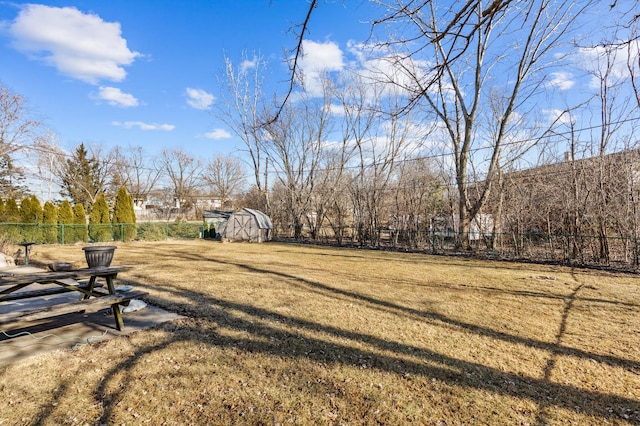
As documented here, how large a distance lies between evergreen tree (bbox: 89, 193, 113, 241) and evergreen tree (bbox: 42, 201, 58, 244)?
58.1 inches

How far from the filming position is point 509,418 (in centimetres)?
221

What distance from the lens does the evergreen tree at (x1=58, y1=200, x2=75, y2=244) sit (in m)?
14.9

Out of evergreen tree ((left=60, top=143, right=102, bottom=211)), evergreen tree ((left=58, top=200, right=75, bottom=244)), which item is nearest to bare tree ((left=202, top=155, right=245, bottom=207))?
evergreen tree ((left=60, top=143, right=102, bottom=211))

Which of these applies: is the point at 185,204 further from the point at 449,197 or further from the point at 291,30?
the point at 291,30

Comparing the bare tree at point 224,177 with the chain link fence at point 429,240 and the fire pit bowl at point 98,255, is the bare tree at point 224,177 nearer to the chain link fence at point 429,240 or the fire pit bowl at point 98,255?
the chain link fence at point 429,240

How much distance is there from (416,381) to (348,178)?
55.5 ft

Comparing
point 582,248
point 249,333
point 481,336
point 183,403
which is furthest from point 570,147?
point 183,403

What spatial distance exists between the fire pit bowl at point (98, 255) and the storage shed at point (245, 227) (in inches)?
572

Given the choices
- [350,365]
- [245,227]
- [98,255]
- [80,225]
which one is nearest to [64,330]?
[98,255]

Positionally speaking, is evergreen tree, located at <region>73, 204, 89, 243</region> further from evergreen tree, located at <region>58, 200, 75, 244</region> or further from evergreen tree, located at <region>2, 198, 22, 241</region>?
evergreen tree, located at <region>2, 198, 22, 241</region>

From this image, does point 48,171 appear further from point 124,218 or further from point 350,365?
point 350,365

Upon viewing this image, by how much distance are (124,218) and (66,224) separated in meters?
3.07

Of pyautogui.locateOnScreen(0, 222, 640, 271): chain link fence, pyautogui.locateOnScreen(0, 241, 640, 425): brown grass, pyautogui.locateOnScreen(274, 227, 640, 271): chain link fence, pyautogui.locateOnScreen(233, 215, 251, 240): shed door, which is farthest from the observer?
pyautogui.locateOnScreen(233, 215, 251, 240): shed door

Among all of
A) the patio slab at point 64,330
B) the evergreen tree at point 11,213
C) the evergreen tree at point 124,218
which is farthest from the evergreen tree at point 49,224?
the patio slab at point 64,330
